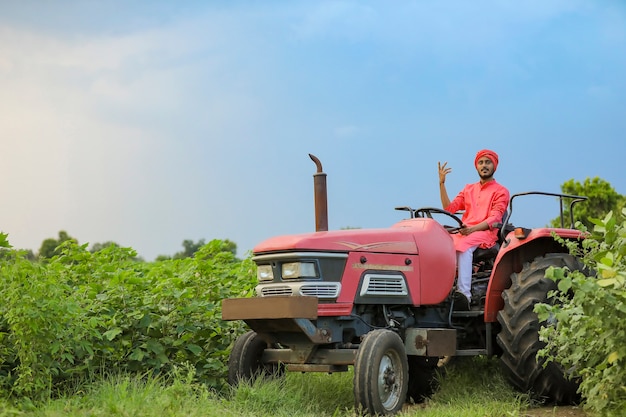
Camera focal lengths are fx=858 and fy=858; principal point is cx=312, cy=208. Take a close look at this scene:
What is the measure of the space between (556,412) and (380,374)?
5.63 ft

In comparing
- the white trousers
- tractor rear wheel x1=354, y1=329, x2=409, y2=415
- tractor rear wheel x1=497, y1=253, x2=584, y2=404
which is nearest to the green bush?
tractor rear wheel x1=497, y1=253, x2=584, y2=404

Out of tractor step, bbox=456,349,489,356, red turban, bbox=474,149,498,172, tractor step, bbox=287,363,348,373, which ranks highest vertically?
red turban, bbox=474,149,498,172

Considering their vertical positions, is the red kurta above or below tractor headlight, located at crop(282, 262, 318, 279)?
above

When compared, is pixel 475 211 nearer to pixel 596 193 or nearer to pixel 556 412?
pixel 556 412

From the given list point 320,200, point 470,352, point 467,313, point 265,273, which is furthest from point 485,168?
point 265,273

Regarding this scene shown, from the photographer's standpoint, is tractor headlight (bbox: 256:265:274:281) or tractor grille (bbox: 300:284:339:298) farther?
tractor headlight (bbox: 256:265:274:281)

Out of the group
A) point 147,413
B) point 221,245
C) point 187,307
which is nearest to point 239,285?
point 221,245

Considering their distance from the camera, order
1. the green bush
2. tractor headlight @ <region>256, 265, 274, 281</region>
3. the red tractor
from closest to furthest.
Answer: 1. the green bush
2. the red tractor
3. tractor headlight @ <region>256, 265, 274, 281</region>

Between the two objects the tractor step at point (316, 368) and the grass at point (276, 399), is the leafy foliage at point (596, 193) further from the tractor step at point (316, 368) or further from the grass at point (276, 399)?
the tractor step at point (316, 368)

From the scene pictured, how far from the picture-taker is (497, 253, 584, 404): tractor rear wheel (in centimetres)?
712

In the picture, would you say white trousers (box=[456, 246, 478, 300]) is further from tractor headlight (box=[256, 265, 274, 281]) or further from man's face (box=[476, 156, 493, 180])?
tractor headlight (box=[256, 265, 274, 281])

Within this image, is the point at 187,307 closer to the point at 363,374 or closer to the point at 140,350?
the point at 140,350

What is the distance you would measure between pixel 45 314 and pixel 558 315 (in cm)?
375

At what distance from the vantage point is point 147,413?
574cm
